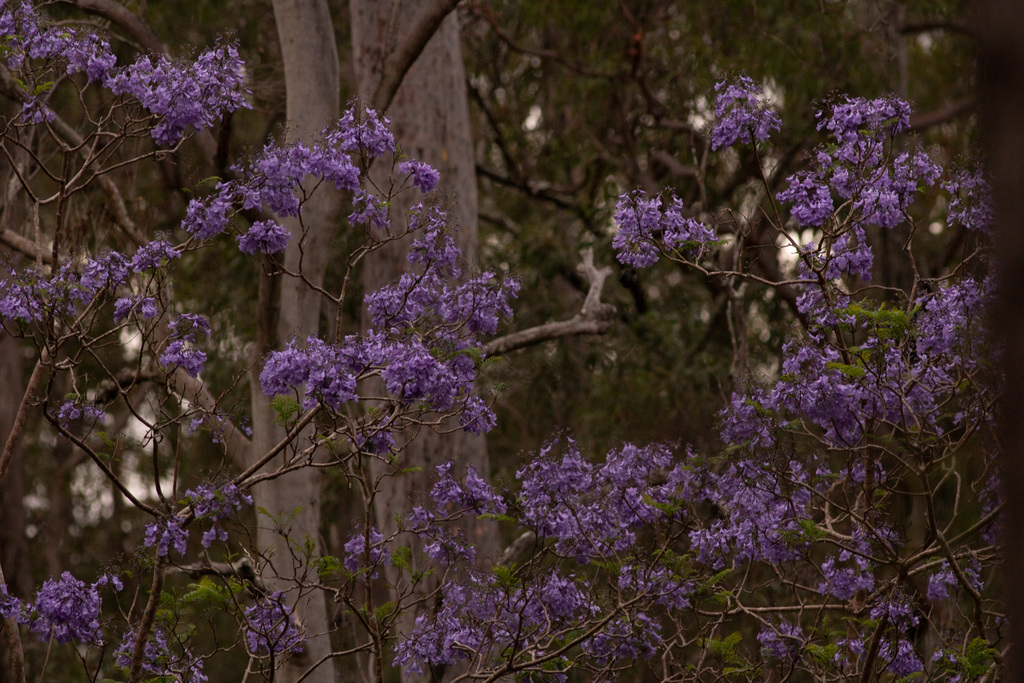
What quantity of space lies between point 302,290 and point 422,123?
1.35 m

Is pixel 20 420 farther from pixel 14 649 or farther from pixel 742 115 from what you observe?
pixel 742 115

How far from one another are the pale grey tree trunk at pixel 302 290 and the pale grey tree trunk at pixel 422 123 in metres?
0.36

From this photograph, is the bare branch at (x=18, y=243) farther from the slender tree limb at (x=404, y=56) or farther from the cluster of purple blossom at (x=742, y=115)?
the cluster of purple blossom at (x=742, y=115)

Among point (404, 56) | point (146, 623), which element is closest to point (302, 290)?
point (404, 56)

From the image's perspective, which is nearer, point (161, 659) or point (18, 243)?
point (161, 659)

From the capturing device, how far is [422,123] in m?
6.66

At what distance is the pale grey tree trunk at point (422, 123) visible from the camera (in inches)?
252

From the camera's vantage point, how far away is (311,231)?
6.08 m

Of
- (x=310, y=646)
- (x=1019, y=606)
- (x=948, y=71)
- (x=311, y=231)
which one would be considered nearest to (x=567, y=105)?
(x=948, y=71)

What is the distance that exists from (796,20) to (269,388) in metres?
A: 7.71

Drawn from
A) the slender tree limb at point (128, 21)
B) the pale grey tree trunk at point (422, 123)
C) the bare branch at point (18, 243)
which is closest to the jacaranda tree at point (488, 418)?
the bare branch at point (18, 243)

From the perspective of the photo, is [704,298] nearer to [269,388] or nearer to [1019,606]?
[269,388]

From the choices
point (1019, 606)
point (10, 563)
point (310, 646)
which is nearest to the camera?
point (1019, 606)

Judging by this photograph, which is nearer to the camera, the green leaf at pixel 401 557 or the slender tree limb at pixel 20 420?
the slender tree limb at pixel 20 420
